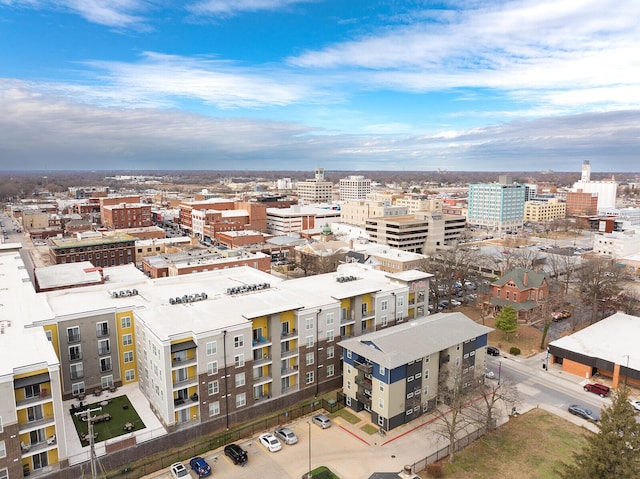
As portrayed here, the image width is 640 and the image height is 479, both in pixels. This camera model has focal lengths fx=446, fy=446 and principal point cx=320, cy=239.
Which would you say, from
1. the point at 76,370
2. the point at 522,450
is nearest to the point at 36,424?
the point at 76,370

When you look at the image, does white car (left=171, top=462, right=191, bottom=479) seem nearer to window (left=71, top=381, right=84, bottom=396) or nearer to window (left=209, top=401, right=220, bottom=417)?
window (left=209, top=401, right=220, bottom=417)

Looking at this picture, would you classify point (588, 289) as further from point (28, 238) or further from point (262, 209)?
point (28, 238)

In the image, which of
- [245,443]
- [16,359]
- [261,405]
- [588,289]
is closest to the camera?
[16,359]

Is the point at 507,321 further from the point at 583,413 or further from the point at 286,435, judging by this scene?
the point at 286,435

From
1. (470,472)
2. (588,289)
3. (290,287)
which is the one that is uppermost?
(290,287)

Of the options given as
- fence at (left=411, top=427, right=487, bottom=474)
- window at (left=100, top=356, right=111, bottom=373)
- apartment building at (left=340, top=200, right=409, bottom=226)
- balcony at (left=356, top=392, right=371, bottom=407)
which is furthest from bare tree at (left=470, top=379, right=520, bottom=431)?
apartment building at (left=340, top=200, right=409, bottom=226)

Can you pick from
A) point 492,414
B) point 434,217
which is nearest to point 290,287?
point 492,414

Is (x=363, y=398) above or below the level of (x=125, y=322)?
below
